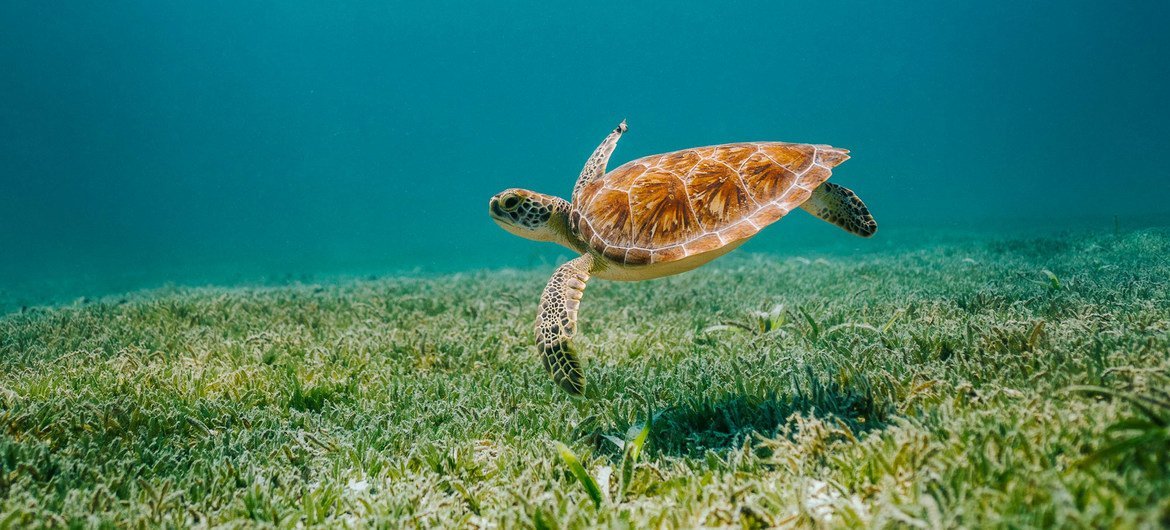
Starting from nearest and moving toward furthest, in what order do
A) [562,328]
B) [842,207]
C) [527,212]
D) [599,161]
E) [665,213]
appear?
[562,328]
[665,213]
[527,212]
[842,207]
[599,161]

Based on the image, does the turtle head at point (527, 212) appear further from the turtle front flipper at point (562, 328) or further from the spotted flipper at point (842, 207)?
the spotted flipper at point (842, 207)

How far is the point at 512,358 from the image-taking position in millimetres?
4398

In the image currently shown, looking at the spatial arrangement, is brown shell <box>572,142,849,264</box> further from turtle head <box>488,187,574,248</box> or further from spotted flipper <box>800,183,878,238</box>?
spotted flipper <box>800,183,878,238</box>

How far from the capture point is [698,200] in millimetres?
3271

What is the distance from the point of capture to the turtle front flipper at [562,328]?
276 centimetres

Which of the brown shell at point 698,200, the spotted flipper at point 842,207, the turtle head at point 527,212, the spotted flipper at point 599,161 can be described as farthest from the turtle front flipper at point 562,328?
the spotted flipper at point 842,207

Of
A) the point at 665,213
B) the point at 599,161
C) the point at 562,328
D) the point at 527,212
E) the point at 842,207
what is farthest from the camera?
the point at 599,161

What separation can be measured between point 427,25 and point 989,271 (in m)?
127

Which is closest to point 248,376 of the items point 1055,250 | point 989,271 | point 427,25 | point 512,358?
point 512,358

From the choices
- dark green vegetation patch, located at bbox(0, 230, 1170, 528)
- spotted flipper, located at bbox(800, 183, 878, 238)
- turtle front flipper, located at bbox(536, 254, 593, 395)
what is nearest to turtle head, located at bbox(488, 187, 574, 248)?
turtle front flipper, located at bbox(536, 254, 593, 395)

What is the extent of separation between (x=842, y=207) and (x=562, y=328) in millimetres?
2278

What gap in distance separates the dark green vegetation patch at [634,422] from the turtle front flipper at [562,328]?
358mm

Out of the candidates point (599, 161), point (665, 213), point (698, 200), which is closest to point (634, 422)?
point (665, 213)

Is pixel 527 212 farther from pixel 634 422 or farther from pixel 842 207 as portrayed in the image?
pixel 842 207
